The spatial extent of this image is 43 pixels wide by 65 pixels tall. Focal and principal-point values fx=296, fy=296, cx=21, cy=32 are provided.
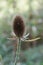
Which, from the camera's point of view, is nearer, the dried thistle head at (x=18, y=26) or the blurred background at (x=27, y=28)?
the dried thistle head at (x=18, y=26)

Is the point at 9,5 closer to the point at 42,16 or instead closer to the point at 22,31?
the point at 42,16

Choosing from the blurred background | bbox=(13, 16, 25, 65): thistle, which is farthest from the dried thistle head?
the blurred background

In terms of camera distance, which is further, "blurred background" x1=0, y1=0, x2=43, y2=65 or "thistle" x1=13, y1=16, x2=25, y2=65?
"blurred background" x1=0, y1=0, x2=43, y2=65

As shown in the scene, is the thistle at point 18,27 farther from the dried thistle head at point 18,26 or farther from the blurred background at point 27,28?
the blurred background at point 27,28

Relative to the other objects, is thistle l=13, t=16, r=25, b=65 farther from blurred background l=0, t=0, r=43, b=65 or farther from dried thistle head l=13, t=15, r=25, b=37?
blurred background l=0, t=0, r=43, b=65

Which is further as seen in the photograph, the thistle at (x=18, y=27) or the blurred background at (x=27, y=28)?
the blurred background at (x=27, y=28)

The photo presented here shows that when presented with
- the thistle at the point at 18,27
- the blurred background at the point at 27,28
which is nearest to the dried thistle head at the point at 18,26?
the thistle at the point at 18,27

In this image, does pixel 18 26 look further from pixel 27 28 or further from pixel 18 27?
pixel 27 28
